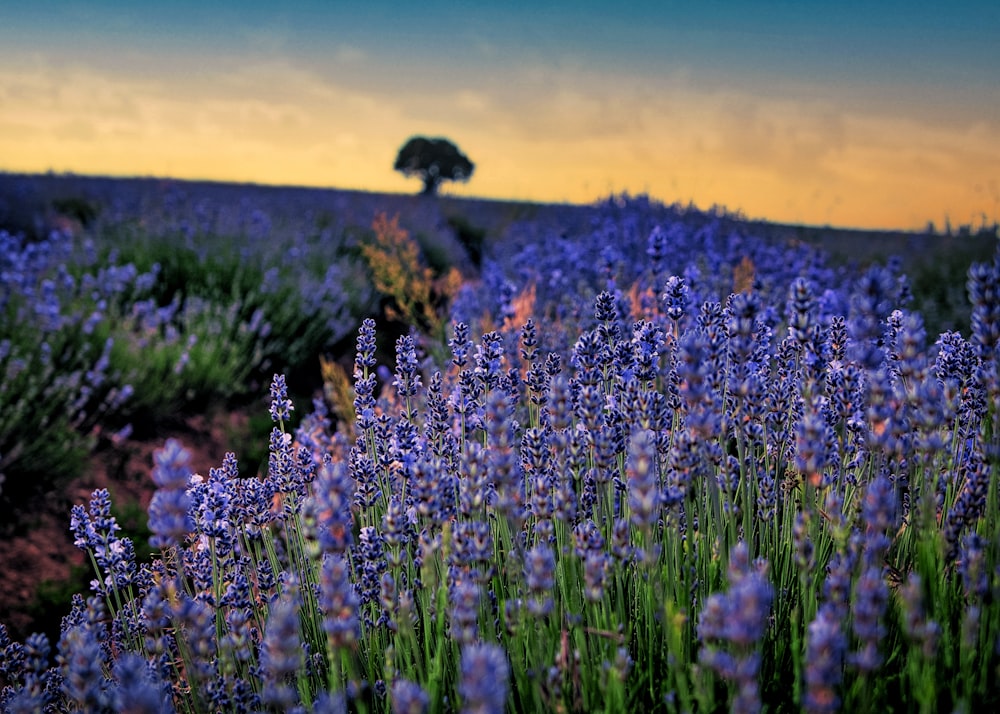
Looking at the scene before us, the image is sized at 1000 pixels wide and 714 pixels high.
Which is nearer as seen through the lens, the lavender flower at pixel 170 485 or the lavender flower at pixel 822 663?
the lavender flower at pixel 822 663

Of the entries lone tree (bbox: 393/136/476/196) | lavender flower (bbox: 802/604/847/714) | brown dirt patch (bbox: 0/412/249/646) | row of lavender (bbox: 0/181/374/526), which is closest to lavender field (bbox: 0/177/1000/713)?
lavender flower (bbox: 802/604/847/714)

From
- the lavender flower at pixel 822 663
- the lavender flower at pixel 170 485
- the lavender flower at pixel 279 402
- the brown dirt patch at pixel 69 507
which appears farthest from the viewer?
the brown dirt patch at pixel 69 507

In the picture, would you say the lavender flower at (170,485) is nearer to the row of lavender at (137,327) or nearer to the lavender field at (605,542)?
the lavender field at (605,542)

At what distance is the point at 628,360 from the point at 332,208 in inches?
525

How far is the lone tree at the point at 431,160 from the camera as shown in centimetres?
3703

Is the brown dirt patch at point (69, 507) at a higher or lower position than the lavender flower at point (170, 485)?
lower

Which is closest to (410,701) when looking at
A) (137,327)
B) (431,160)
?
(137,327)

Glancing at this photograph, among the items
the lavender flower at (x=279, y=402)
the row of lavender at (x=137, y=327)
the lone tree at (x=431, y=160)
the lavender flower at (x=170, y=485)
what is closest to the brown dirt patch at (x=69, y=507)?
the row of lavender at (x=137, y=327)

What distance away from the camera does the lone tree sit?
3703cm

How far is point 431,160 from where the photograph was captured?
122ft

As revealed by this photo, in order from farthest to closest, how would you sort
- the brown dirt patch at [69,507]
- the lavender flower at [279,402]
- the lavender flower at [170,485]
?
the brown dirt patch at [69,507] → the lavender flower at [279,402] → the lavender flower at [170,485]

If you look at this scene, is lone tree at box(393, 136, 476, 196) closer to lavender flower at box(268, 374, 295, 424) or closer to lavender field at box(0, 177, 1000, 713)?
lavender field at box(0, 177, 1000, 713)

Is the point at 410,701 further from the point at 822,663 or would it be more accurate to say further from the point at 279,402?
the point at 279,402

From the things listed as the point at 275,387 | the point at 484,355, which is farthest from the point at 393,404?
the point at 484,355
